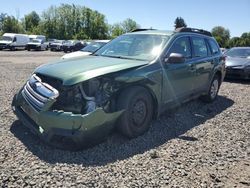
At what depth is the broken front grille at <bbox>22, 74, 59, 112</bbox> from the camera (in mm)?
4414

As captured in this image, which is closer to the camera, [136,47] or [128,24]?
[136,47]

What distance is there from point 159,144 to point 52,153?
5.44ft

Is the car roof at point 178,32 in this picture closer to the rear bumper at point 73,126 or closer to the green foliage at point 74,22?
the rear bumper at point 73,126

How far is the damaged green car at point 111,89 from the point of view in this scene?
4312 mm

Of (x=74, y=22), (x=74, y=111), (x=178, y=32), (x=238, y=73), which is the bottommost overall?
(x=74, y=111)

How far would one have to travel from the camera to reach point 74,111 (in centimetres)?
437

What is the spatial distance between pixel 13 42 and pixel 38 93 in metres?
35.1

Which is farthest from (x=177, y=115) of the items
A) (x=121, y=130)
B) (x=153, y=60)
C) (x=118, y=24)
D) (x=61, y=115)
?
(x=118, y=24)

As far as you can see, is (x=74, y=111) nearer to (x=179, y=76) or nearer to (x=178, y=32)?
(x=179, y=76)

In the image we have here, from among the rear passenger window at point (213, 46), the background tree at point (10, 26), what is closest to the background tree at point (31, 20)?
the background tree at point (10, 26)

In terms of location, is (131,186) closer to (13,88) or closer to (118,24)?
(13,88)

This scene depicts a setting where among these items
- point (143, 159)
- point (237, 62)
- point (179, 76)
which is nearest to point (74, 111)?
point (143, 159)

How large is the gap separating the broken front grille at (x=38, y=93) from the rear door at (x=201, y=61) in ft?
10.8

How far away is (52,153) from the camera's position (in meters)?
4.36
